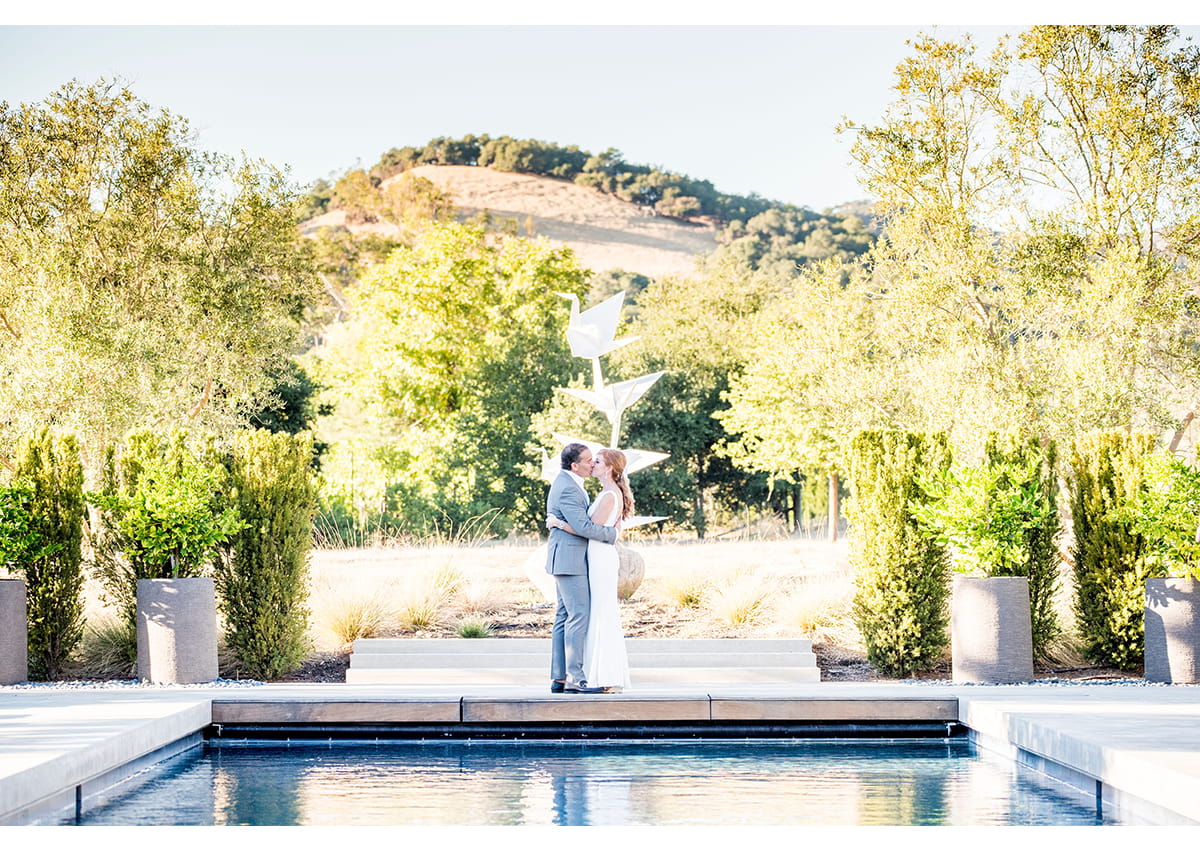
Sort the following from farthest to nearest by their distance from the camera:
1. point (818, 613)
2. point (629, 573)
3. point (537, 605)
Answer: point (537, 605), point (629, 573), point (818, 613)

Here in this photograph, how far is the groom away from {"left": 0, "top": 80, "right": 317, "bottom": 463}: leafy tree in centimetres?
1088

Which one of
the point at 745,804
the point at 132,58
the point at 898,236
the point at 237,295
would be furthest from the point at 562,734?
the point at 132,58

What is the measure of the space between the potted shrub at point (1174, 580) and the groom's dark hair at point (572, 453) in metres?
4.15

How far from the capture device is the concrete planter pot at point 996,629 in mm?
8453

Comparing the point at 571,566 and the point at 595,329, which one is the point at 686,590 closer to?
the point at 595,329

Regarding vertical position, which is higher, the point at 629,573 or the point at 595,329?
the point at 595,329

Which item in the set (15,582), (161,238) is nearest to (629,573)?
(15,582)

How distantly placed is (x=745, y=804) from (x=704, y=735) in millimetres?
2090

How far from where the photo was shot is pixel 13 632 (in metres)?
8.70

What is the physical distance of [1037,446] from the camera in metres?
9.10

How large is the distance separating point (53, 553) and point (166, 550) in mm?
974

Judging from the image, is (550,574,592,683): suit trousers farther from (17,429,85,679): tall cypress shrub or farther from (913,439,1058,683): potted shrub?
(17,429,85,679): tall cypress shrub

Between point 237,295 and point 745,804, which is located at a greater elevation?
point 237,295
